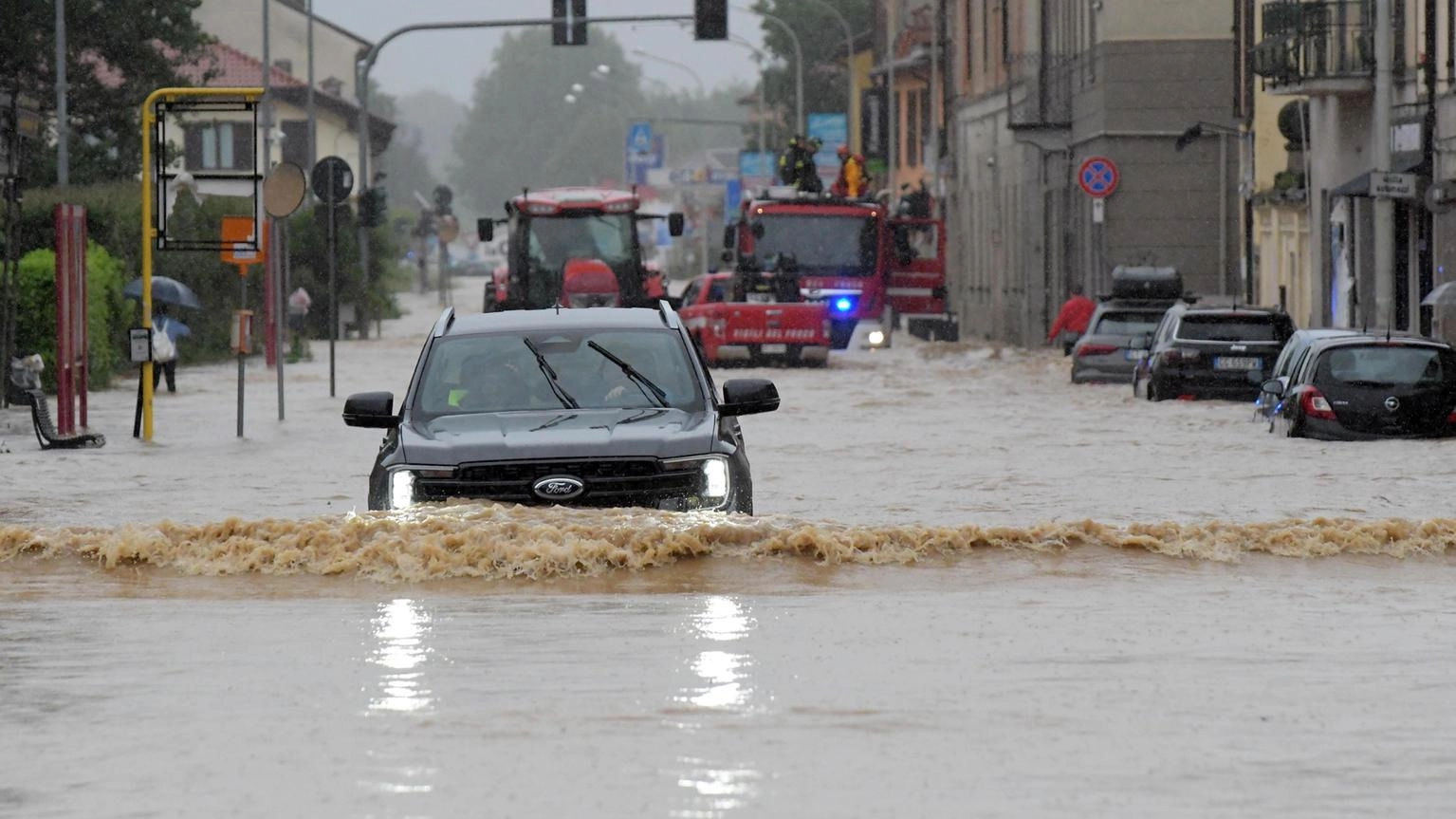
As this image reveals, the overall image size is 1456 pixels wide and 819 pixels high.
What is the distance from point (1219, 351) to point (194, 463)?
12.1 metres

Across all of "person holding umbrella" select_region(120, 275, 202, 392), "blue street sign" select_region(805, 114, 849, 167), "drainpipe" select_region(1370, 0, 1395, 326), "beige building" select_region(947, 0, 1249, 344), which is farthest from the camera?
"blue street sign" select_region(805, 114, 849, 167)

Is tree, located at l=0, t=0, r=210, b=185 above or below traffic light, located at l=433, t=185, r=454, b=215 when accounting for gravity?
above

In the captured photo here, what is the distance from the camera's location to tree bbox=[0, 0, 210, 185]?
166ft

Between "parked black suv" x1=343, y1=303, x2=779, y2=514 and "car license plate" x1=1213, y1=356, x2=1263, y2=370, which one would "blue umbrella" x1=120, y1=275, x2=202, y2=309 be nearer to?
"car license plate" x1=1213, y1=356, x2=1263, y2=370

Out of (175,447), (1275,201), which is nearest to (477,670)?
(175,447)

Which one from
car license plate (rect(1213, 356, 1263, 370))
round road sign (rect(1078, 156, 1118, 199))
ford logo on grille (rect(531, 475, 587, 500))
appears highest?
round road sign (rect(1078, 156, 1118, 199))

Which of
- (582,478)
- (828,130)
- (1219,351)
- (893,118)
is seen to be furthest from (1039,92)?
(582,478)

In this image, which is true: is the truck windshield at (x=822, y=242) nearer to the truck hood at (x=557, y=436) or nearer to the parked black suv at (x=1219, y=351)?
the parked black suv at (x=1219, y=351)

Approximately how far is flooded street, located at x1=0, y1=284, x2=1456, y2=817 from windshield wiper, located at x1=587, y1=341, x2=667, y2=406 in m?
0.72

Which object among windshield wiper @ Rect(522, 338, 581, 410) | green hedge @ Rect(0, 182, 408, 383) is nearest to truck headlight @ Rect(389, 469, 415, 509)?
windshield wiper @ Rect(522, 338, 581, 410)

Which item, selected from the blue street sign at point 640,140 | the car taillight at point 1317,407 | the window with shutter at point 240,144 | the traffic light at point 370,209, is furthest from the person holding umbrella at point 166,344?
the blue street sign at point 640,140

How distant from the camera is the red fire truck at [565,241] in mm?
53281

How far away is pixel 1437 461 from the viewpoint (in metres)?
22.0

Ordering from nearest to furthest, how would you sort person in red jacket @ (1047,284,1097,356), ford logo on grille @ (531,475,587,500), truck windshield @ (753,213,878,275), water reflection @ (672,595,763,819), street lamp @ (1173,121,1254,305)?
water reflection @ (672,595,763,819), ford logo on grille @ (531,475,587,500), person in red jacket @ (1047,284,1097,356), street lamp @ (1173,121,1254,305), truck windshield @ (753,213,878,275)
